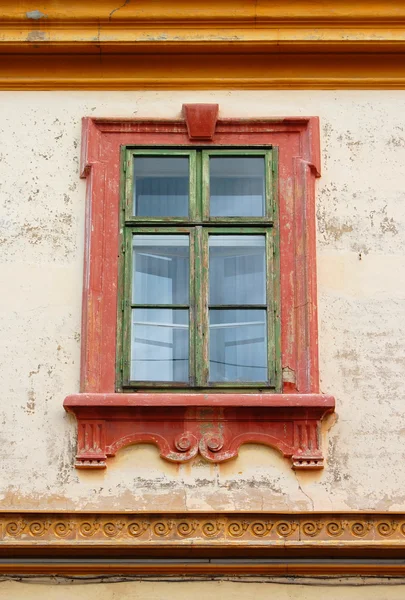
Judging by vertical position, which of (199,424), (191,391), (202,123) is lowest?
(199,424)

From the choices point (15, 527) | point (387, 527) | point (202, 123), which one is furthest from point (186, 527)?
point (202, 123)

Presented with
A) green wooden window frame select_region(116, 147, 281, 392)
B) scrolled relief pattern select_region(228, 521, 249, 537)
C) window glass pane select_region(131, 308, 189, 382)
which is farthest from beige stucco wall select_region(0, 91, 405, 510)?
window glass pane select_region(131, 308, 189, 382)

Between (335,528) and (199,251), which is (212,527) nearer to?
(335,528)

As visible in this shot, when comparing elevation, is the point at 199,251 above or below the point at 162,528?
above

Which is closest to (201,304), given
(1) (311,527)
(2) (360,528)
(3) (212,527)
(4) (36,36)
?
(3) (212,527)

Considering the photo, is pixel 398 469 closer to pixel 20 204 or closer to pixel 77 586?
pixel 77 586

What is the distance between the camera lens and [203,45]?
27.7ft

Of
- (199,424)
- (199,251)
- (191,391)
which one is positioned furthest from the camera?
(199,251)

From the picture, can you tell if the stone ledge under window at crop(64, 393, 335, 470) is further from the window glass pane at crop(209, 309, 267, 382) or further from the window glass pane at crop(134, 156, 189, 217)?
the window glass pane at crop(134, 156, 189, 217)

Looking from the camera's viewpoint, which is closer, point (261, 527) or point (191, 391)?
point (261, 527)

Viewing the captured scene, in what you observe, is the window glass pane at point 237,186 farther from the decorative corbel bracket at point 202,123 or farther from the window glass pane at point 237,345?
the window glass pane at point 237,345

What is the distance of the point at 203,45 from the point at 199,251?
139 centimetres

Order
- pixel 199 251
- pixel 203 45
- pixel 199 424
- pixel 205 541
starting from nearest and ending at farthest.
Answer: pixel 205 541, pixel 199 424, pixel 199 251, pixel 203 45

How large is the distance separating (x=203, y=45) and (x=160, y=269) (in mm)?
1516
